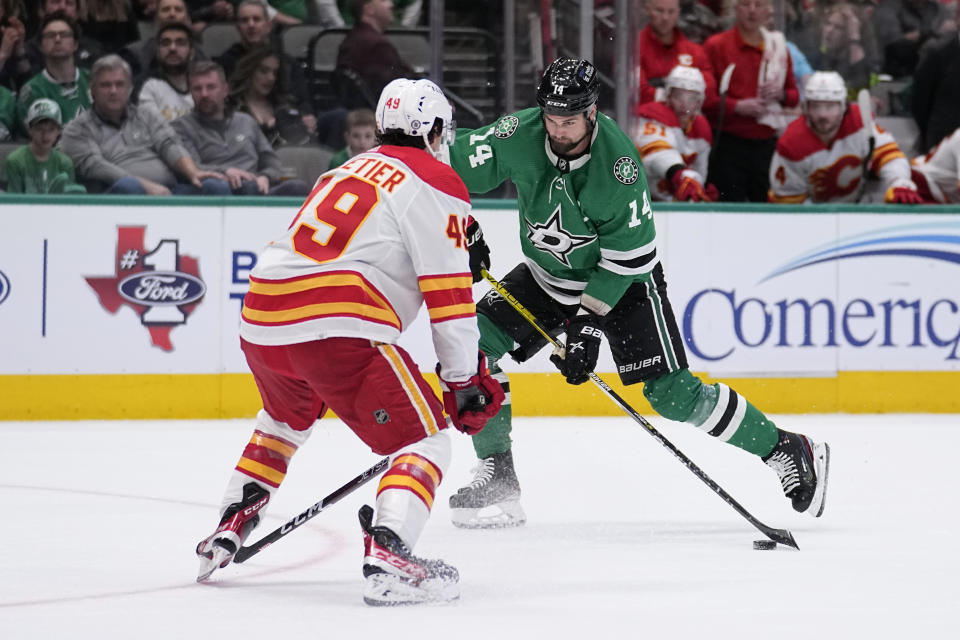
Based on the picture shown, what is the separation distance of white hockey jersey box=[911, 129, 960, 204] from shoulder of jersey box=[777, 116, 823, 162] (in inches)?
23.1

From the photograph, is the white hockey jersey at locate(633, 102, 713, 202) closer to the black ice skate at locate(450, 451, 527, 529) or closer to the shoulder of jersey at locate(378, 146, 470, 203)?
the black ice skate at locate(450, 451, 527, 529)

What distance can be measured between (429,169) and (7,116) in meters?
3.93

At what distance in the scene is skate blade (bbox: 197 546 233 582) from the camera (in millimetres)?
3037

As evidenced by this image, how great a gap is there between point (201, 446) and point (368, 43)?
230 cm

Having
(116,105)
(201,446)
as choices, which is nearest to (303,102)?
(116,105)

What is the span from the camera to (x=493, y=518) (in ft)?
12.9

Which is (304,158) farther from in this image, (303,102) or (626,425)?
(626,425)

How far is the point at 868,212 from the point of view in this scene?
21.2ft

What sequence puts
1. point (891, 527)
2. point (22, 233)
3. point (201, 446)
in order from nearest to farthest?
point (891, 527) < point (201, 446) < point (22, 233)

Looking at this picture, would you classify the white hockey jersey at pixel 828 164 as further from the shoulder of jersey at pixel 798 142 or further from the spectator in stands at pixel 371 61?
the spectator in stands at pixel 371 61

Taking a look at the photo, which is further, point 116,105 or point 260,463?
point 116,105

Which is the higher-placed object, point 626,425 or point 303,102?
point 303,102

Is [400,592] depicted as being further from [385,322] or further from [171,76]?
[171,76]

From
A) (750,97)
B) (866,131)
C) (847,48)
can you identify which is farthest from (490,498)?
(847,48)
